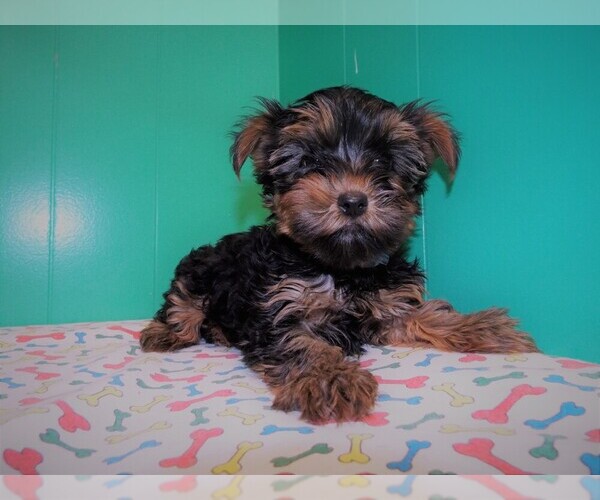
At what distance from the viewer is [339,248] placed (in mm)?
1971

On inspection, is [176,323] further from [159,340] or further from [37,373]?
[37,373]

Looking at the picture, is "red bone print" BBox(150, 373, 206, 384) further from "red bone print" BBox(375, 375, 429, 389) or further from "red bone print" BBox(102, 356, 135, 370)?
"red bone print" BBox(375, 375, 429, 389)

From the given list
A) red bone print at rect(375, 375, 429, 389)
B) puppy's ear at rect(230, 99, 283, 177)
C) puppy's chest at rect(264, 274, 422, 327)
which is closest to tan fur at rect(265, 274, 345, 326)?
puppy's chest at rect(264, 274, 422, 327)

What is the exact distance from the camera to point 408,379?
5.54ft

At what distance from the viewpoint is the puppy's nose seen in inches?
74.0

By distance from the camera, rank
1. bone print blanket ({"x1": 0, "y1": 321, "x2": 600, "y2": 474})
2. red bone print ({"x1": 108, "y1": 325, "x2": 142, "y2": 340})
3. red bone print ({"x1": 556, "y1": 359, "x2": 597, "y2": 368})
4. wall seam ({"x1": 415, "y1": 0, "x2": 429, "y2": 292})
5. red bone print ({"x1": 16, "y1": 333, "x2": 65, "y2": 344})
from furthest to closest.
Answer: red bone print ({"x1": 108, "y1": 325, "x2": 142, "y2": 340}), red bone print ({"x1": 16, "y1": 333, "x2": 65, "y2": 344}), wall seam ({"x1": 415, "y1": 0, "x2": 429, "y2": 292}), red bone print ({"x1": 556, "y1": 359, "x2": 597, "y2": 368}), bone print blanket ({"x1": 0, "y1": 321, "x2": 600, "y2": 474})

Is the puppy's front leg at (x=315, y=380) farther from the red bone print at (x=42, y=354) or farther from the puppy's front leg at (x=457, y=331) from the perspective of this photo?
the red bone print at (x=42, y=354)

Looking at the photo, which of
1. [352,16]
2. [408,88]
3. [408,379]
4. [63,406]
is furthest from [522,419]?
[352,16]

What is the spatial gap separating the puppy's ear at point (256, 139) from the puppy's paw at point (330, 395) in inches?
48.6

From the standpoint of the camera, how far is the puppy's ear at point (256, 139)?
2.43m

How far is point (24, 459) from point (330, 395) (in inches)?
36.5

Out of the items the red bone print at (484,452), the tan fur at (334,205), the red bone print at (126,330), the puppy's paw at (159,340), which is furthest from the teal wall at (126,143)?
the red bone print at (484,452)

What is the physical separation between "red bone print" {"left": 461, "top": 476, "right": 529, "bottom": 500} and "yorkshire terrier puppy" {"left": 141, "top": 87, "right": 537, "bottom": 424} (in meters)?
0.61

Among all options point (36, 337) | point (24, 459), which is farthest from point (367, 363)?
point (36, 337)
